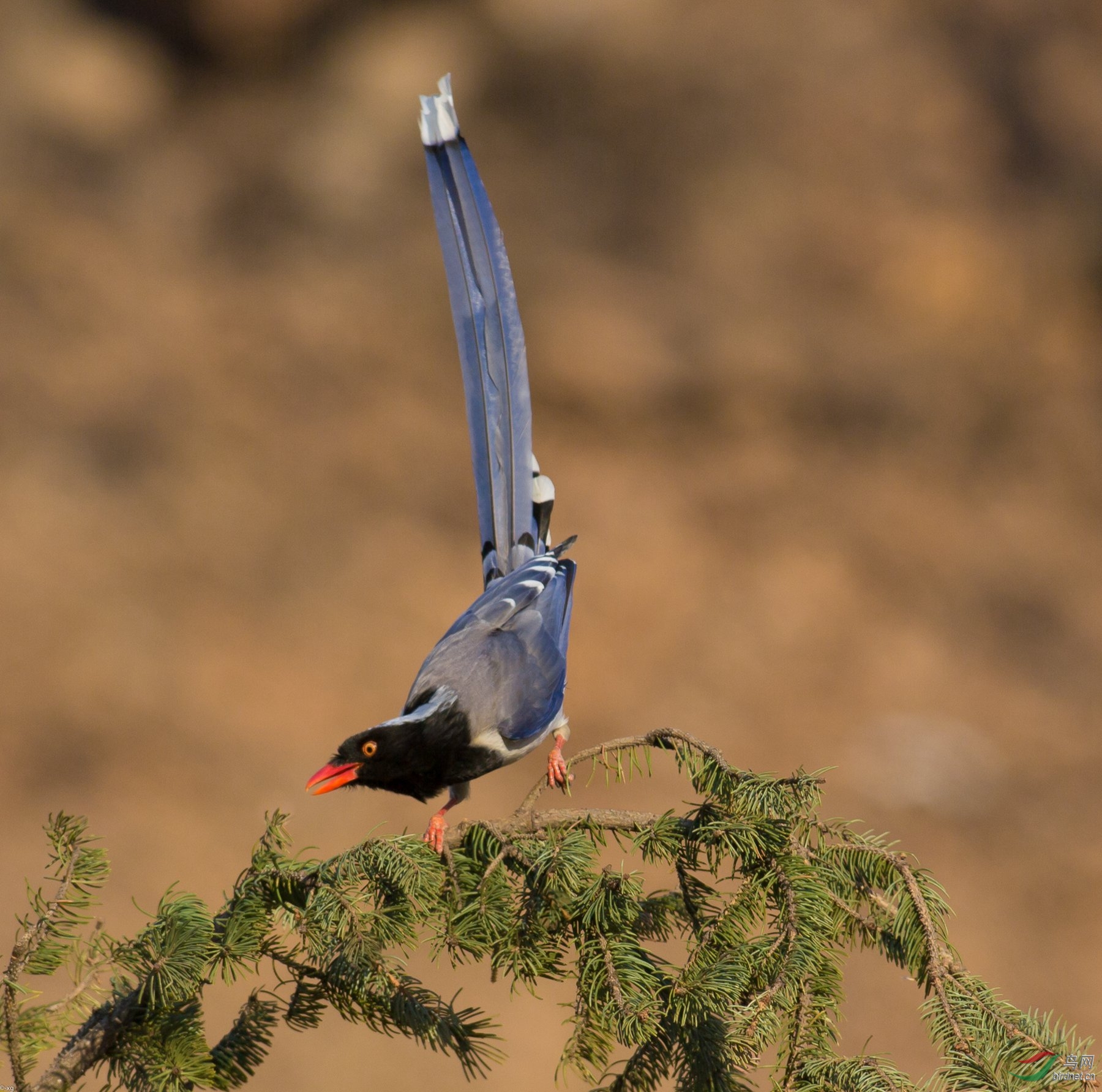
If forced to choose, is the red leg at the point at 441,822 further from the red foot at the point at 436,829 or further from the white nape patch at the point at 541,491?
the white nape patch at the point at 541,491

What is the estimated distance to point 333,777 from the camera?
1.74 m

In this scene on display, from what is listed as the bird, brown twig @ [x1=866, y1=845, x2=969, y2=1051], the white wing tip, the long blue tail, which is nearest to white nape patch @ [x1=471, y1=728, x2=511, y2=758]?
the bird

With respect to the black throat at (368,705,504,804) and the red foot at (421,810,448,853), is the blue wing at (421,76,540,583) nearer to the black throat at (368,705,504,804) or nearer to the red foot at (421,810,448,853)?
the black throat at (368,705,504,804)

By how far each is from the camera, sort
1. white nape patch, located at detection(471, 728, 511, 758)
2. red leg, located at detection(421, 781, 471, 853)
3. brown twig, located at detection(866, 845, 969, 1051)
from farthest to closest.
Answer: white nape patch, located at detection(471, 728, 511, 758) → red leg, located at detection(421, 781, 471, 853) → brown twig, located at detection(866, 845, 969, 1051)

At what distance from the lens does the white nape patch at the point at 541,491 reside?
255 centimetres

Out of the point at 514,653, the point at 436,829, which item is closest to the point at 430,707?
the point at 436,829

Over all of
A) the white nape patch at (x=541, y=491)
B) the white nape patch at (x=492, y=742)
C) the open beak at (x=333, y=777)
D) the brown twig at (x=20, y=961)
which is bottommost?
the brown twig at (x=20, y=961)

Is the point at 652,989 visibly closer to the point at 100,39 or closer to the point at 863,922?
the point at 863,922

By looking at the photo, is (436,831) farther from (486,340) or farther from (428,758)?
(486,340)

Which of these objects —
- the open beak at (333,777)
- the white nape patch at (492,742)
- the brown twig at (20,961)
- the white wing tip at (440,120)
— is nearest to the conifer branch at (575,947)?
the brown twig at (20,961)

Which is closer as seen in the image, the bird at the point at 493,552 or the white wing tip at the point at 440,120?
the bird at the point at 493,552

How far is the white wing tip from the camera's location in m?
2.52

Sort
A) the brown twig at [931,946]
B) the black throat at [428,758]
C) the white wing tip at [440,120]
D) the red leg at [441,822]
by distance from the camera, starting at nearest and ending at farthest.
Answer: the brown twig at [931,946], the red leg at [441,822], the black throat at [428,758], the white wing tip at [440,120]

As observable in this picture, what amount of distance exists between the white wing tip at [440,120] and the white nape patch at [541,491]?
0.80m
